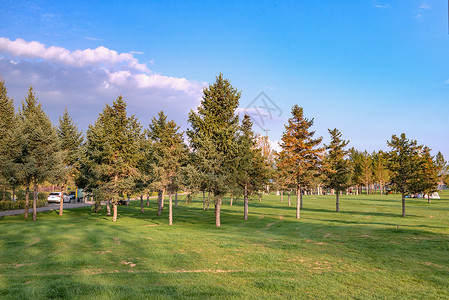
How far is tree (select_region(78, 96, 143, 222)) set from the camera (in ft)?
92.7

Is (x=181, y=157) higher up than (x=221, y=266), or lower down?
higher up

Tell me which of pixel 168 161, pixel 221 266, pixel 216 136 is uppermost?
pixel 216 136

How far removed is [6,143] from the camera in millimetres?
29250

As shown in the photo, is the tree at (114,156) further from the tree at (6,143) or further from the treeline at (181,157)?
the tree at (6,143)

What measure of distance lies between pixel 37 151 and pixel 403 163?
4121cm

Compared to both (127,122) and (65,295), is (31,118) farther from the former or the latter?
(65,295)

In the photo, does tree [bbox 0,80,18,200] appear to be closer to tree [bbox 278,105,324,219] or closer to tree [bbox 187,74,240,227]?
tree [bbox 187,74,240,227]

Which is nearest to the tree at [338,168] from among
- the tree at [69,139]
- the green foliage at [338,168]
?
the green foliage at [338,168]

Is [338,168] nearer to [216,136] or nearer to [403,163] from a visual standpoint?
[403,163]

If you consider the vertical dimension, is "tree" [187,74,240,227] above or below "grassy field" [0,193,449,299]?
above

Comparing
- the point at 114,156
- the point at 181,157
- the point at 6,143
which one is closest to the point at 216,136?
the point at 181,157

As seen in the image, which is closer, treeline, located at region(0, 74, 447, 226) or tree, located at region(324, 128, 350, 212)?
treeline, located at region(0, 74, 447, 226)

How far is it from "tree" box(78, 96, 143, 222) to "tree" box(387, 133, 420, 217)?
30136mm

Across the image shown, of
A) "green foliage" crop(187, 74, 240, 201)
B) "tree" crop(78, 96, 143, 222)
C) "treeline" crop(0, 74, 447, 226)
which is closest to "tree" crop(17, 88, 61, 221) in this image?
"treeline" crop(0, 74, 447, 226)
